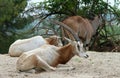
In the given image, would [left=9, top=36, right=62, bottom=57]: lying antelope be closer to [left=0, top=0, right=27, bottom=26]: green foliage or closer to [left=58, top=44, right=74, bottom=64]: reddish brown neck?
[left=58, top=44, right=74, bottom=64]: reddish brown neck

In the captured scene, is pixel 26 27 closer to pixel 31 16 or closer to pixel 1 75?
pixel 31 16

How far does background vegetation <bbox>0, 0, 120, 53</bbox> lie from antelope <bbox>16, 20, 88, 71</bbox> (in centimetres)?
717

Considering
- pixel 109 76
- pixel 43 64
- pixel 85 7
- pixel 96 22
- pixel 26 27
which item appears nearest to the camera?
pixel 109 76

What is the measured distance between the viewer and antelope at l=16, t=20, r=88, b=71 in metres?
7.31

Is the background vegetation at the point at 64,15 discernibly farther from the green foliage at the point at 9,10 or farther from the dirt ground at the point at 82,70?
the dirt ground at the point at 82,70

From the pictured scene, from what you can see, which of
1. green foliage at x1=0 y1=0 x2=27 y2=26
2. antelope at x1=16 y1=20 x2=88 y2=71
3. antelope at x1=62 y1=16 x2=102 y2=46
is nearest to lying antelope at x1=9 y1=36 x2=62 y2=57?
antelope at x1=16 y1=20 x2=88 y2=71

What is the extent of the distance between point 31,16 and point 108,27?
3.13 meters

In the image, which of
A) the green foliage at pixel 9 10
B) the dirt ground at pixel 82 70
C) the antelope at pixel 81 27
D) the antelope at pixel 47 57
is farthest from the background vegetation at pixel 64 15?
the antelope at pixel 47 57

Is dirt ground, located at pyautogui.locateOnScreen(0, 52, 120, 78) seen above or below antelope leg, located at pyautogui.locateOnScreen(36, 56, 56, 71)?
below

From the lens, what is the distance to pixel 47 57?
294 inches

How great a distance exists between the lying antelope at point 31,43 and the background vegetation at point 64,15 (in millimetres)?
5075

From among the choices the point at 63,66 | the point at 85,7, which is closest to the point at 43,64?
the point at 63,66

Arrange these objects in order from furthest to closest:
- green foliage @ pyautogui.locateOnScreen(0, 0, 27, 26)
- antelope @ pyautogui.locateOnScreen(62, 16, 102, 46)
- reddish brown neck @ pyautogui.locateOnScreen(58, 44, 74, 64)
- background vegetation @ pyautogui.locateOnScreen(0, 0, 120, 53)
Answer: green foliage @ pyautogui.locateOnScreen(0, 0, 27, 26)
background vegetation @ pyautogui.locateOnScreen(0, 0, 120, 53)
antelope @ pyautogui.locateOnScreen(62, 16, 102, 46)
reddish brown neck @ pyautogui.locateOnScreen(58, 44, 74, 64)

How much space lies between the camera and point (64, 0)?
1641cm
